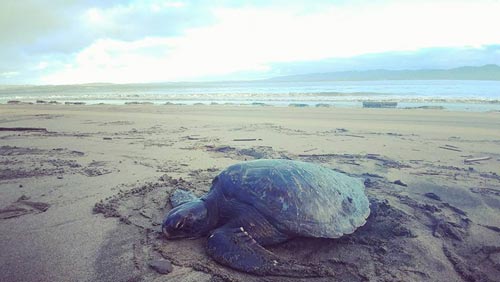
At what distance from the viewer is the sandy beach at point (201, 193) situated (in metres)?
2.79

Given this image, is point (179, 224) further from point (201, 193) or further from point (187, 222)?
point (201, 193)

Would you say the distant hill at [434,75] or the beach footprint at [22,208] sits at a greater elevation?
the distant hill at [434,75]

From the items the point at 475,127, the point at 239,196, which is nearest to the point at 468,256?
the point at 239,196

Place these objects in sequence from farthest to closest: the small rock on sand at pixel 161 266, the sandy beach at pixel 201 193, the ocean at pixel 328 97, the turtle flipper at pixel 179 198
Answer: the ocean at pixel 328 97 < the turtle flipper at pixel 179 198 < the sandy beach at pixel 201 193 < the small rock on sand at pixel 161 266

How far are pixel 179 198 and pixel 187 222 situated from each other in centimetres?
90

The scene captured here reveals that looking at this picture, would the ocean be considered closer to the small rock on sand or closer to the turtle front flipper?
the turtle front flipper

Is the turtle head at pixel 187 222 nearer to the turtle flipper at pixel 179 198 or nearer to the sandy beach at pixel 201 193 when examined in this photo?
the sandy beach at pixel 201 193

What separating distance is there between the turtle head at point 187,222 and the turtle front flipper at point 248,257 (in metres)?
0.26

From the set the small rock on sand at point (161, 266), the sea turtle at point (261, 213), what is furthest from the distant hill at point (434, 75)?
the small rock on sand at point (161, 266)

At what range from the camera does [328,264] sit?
290 centimetres

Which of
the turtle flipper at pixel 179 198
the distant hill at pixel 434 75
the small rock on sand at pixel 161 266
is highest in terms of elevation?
the distant hill at pixel 434 75

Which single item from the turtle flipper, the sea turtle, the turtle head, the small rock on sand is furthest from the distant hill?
the small rock on sand

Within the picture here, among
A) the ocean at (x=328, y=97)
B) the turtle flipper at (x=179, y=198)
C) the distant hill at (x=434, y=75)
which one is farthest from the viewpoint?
the distant hill at (x=434, y=75)

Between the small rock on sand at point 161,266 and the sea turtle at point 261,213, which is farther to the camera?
the sea turtle at point 261,213
